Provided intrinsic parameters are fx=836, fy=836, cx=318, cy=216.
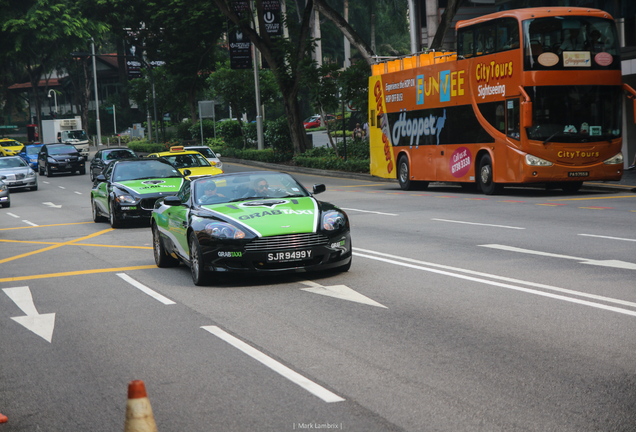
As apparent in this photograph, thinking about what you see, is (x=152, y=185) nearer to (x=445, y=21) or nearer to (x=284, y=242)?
(x=284, y=242)

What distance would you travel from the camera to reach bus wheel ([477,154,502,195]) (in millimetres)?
22766

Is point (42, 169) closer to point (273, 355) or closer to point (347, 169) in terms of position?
point (347, 169)

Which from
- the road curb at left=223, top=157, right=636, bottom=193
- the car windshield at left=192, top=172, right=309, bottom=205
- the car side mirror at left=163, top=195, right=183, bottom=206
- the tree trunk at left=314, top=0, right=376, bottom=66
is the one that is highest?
the tree trunk at left=314, top=0, right=376, bottom=66

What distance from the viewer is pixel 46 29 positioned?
68.6 metres

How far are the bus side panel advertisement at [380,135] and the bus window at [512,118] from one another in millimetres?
7152

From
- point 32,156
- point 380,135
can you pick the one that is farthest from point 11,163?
point 32,156

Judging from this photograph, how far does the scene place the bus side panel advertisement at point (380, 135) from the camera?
94.0 feet

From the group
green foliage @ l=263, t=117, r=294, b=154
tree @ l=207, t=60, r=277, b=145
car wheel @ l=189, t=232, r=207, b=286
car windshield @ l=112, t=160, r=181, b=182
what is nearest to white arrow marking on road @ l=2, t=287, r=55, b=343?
car wheel @ l=189, t=232, r=207, b=286

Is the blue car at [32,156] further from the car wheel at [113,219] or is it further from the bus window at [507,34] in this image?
the bus window at [507,34]

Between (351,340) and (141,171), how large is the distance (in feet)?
44.2

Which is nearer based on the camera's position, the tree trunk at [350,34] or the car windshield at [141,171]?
the car windshield at [141,171]

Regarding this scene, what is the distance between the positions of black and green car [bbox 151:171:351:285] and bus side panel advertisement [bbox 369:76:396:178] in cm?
1814

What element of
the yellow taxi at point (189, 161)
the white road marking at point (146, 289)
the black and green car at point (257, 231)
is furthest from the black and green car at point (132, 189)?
the black and green car at point (257, 231)

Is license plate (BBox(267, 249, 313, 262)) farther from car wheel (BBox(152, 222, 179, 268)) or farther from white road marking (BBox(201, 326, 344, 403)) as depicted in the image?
car wheel (BBox(152, 222, 179, 268))
